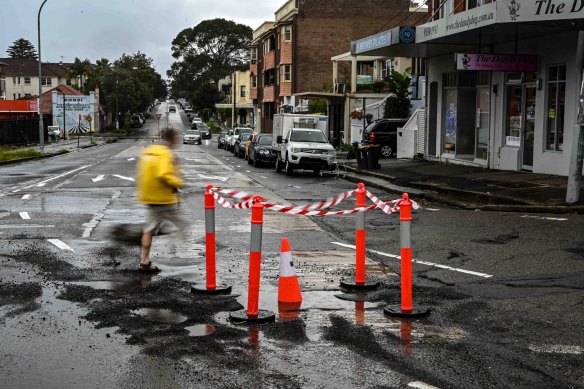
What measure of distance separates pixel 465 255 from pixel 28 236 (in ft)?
22.7

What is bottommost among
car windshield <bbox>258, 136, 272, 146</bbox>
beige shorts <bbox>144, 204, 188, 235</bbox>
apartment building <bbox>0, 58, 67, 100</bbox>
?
beige shorts <bbox>144, 204, 188, 235</bbox>

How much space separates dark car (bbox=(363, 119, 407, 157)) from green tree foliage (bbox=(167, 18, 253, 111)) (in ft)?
345

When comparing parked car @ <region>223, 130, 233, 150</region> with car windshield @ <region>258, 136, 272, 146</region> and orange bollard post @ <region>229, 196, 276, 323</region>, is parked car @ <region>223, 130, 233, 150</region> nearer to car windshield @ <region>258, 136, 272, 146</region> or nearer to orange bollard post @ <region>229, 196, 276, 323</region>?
car windshield @ <region>258, 136, 272, 146</region>

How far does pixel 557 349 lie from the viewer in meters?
6.45

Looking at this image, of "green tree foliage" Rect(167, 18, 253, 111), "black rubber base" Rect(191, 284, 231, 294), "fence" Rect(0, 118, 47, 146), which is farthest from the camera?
"green tree foliage" Rect(167, 18, 253, 111)

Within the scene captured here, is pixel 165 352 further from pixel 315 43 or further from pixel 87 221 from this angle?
pixel 315 43

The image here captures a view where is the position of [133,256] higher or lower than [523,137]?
lower

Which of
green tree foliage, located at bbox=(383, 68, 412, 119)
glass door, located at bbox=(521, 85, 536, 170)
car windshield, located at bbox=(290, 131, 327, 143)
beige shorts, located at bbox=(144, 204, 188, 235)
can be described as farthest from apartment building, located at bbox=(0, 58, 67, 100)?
beige shorts, located at bbox=(144, 204, 188, 235)

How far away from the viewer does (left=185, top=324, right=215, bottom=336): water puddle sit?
691 centimetres

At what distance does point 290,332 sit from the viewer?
704 cm

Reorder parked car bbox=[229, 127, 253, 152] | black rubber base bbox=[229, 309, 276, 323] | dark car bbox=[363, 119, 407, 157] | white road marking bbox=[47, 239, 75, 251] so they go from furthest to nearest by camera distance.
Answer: parked car bbox=[229, 127, 253, 152] → dark car bbox=[363, 119, 407, 157] → white road marking bbox=[47, 239, 75, 251] → black rubber base bbox=[229, 309, 276, 323]

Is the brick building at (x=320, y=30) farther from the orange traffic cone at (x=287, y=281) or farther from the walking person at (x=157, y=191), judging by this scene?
the orange traffic cone at (x=287, y=281)

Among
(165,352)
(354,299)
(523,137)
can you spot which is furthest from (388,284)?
(523,137)

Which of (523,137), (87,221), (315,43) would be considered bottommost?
(87,221)
